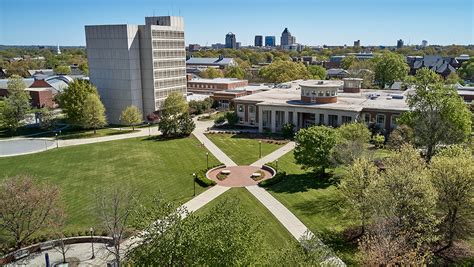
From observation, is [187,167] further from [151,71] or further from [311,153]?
[151,71]

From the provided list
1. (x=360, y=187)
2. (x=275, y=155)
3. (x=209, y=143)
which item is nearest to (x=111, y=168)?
(x=209, y=143)

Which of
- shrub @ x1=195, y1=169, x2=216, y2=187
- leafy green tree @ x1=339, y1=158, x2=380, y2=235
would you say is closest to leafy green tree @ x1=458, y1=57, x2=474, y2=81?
shrub @ x1=195, y1=169, x2=216, y2=187

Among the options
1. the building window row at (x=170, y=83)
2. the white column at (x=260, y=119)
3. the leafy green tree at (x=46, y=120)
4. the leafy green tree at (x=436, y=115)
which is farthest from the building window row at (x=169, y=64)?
the leafy green tree at (x=436, y=115)

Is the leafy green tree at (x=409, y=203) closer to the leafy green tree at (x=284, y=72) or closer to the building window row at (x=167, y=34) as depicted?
the building window row at (x=167, y=34)

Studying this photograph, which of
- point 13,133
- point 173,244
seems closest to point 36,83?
point 13,133

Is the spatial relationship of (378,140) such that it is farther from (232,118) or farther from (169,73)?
(169,73)

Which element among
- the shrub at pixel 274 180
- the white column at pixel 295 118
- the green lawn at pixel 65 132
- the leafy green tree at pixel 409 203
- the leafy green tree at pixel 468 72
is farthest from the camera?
the leafy green tree at pixel 468 72
